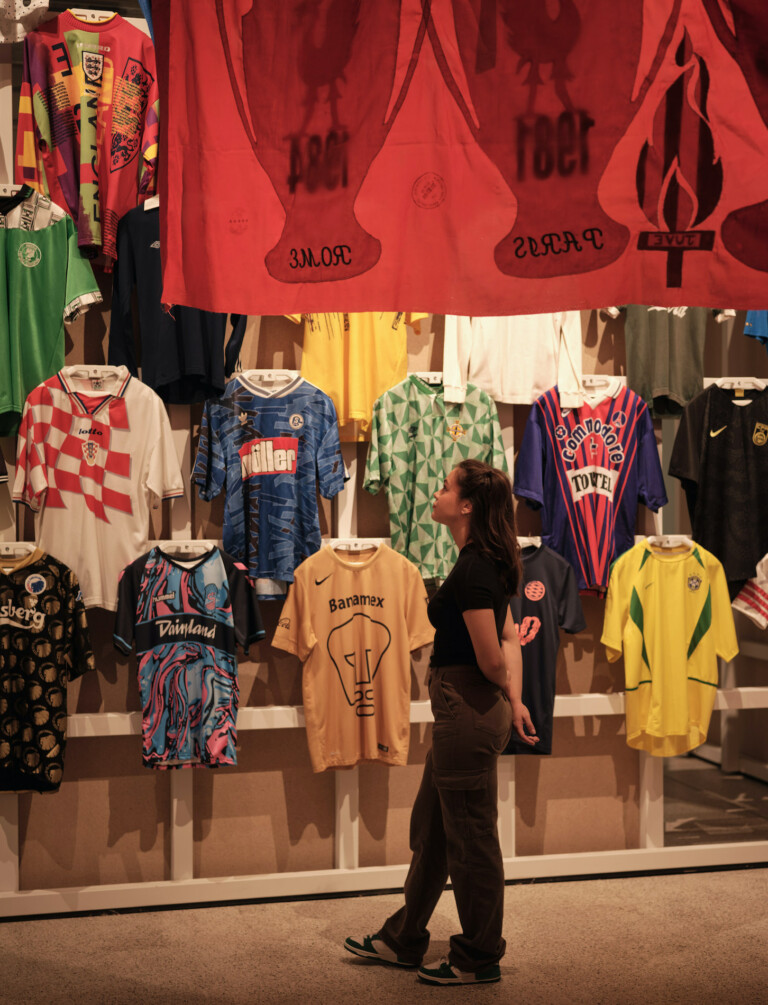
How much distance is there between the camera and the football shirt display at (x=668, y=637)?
4027 millimetres

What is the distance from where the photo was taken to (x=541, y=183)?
6.55ft

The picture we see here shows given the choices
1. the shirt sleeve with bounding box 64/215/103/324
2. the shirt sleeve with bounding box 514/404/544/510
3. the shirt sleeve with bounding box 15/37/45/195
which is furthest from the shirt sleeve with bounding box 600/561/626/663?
the shirt sleeve with bounding box 15/37/45/195

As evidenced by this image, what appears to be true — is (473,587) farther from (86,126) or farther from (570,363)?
(86,126)

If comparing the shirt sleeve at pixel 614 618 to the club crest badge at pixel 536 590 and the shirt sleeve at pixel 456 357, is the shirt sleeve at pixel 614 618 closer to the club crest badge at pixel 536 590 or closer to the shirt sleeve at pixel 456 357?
the club crest badge at pixel 536 590

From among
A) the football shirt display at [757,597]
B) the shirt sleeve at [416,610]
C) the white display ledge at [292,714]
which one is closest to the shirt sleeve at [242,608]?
the white display ledge at [292,714]

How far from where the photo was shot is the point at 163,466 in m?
3.78

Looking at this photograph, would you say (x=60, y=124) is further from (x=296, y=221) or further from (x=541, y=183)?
(x=541, y=183)

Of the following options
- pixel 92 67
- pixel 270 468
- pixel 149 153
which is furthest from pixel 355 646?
pixel 92 67

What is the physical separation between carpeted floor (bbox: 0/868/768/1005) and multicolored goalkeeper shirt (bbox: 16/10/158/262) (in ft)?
8.39

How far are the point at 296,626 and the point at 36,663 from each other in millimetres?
985

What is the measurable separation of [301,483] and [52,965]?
190cm

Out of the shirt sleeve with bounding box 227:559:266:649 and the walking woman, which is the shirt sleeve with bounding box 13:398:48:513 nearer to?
the shirt sleeve with bounding box 227:559:266:649

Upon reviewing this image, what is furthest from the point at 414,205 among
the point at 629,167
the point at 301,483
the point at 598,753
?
the point at 598,753

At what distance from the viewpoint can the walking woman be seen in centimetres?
272
